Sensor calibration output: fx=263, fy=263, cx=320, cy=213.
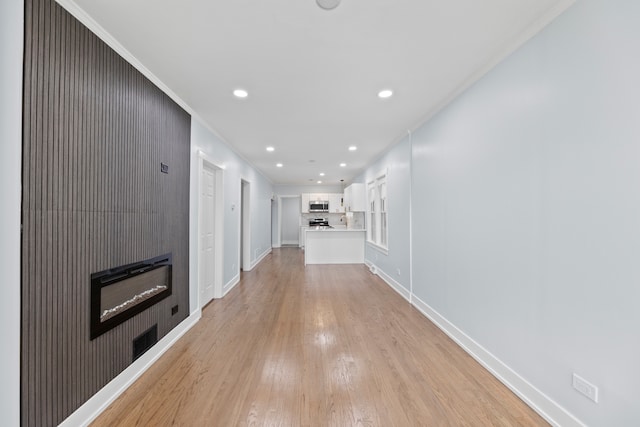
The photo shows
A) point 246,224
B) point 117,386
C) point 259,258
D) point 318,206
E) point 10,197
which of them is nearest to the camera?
point 10,197

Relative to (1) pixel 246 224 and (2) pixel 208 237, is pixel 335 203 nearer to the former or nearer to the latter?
(1) pixel 246 224

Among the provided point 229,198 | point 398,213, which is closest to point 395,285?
point 398,213

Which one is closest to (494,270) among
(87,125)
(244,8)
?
(244,8)

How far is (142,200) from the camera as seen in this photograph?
7.44ft

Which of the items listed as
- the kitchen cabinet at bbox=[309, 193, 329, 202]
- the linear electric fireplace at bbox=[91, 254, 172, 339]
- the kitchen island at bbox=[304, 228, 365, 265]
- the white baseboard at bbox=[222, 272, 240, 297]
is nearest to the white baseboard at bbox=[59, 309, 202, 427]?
the linear electric fireplace at bbox=[91, 254, 172, 339]

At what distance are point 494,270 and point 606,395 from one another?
3.10 feet

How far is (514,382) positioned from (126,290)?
3.04m

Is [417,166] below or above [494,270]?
above

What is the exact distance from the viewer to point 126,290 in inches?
81.7

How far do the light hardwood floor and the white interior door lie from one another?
17.3 inches

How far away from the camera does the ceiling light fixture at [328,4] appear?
61.7 inches

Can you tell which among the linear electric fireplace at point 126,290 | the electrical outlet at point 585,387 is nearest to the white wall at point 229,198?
the linear electric fireplace at point 126,290

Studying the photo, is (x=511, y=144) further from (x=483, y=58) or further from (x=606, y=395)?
(x=606, y=395)

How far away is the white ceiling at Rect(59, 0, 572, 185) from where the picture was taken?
5.41ft
